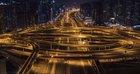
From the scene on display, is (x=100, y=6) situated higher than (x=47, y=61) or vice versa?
(x=100, y=6)

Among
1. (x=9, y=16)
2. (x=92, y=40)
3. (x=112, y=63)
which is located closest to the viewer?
(x=112, y=63)

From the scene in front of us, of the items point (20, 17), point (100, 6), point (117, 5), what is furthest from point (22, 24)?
point (117, 5)

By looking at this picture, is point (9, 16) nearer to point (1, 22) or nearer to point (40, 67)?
point (1, 22)

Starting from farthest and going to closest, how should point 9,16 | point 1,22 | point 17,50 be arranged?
point 9,16, point 1,22, point 17,50

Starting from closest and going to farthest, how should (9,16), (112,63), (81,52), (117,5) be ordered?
(112,63)
(81,52)
(9,16)
(117,5)

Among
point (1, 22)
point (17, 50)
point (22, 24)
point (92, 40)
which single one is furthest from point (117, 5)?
point (17, 50)

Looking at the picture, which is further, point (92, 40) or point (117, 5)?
point (117, 5)

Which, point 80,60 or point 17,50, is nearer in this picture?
point 80,60

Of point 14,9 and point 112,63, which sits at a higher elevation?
point 14,9

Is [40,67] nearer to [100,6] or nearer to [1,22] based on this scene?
[1,22]
